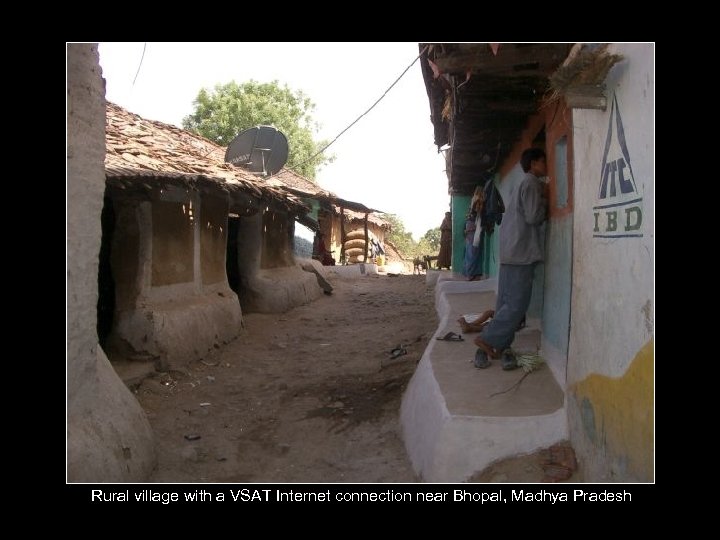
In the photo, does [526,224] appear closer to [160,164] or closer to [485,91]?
[485,91]

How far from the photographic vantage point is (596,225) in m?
3.19

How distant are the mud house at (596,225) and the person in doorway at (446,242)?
1063 centimetres

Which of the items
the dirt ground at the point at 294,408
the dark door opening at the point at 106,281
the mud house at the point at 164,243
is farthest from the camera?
the dark door opening at the point at 106,281

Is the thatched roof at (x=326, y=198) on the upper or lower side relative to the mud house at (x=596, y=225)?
upper

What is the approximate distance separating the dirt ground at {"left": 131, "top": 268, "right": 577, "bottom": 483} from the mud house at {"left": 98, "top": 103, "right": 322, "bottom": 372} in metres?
0.45

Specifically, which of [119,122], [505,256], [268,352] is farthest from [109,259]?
[505,256]

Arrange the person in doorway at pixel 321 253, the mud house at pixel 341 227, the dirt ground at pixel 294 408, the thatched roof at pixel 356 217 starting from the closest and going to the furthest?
the dirt ground at pixel 294 408, the person in doorway at pixel 321 253, the mud house at pixel 341 227, the thatched roof at pixel 356 217

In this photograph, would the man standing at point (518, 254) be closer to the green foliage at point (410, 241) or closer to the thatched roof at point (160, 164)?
the thatched roof at point (160, 164)

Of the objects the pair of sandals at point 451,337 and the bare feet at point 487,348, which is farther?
the pair of sandals at point 451,337

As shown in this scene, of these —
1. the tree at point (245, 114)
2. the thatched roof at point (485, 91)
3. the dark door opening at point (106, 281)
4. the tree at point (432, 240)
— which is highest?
the tree at point (245, 114)

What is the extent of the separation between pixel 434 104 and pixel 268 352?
13.9ft

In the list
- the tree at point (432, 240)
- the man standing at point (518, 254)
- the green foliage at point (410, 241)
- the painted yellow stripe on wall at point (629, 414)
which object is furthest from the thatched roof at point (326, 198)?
the painted yellow stripe on wall at point (629, 414)

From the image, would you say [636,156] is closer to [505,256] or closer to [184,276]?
[505,256]

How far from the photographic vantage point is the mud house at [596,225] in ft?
8.25
